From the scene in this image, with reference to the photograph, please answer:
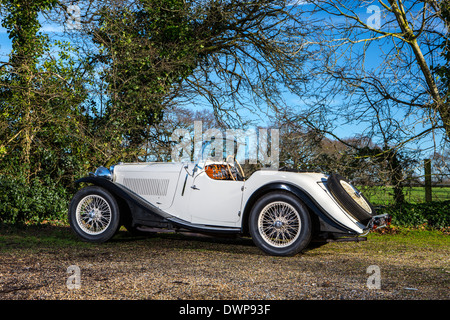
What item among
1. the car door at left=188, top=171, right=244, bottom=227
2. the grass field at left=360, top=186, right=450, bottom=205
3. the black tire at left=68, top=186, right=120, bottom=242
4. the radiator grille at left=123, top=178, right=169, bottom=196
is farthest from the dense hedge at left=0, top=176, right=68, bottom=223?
the grass field at left=360, top=186, right=450, bottom=205

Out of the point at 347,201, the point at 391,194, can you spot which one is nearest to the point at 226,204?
the point at 347,201

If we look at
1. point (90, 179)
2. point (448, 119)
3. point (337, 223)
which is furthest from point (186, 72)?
point (337, 223)

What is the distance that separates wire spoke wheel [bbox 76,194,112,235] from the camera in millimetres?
6129

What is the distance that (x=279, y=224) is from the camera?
5.25 m

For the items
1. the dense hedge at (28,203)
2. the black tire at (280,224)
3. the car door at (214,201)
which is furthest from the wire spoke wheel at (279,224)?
the dense hedge at (28,203)

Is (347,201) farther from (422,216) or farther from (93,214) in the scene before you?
(422,216)

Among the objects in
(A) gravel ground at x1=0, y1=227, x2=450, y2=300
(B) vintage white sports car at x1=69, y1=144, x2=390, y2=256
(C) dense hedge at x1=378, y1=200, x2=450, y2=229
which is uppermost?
(B) vintage white sports car at x1=69, y1=144, x2=390, y2=256

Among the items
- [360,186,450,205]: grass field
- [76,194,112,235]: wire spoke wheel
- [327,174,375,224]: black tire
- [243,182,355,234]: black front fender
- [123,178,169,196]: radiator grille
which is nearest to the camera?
[243,182,355,234]: black front fender

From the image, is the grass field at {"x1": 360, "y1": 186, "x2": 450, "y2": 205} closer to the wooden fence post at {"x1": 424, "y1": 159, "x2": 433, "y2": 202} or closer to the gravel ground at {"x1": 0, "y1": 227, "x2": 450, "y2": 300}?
the wooden fence post at {"x1": 424, "y1": 159, "x2": 433, "y2": 202}

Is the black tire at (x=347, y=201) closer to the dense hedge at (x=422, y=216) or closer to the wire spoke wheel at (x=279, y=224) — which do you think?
the wire spoke wheel at (x=279, y=224)

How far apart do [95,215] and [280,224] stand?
2.70m

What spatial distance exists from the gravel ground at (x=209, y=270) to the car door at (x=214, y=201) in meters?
0.44

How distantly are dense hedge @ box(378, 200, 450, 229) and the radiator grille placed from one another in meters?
5.17

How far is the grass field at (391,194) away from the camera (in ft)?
31.9
